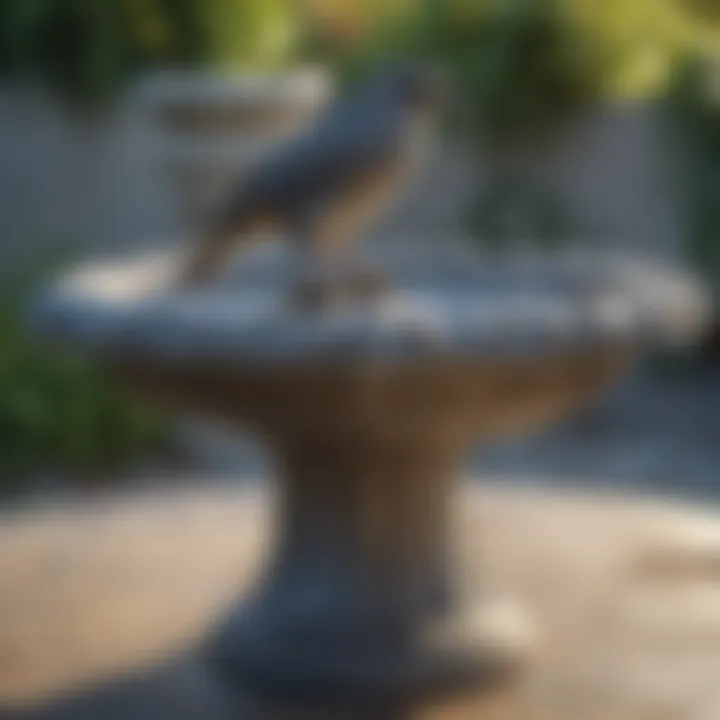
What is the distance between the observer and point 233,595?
143 inches

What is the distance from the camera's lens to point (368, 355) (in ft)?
8.91

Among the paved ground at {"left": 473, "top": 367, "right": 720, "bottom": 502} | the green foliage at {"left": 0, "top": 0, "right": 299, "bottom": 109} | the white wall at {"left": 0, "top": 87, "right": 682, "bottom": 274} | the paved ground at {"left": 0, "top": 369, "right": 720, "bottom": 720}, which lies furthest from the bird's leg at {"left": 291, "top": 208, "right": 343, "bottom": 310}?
the green foliage at {"left": 0, "top": 0, "right": 299, "bottom": 109}

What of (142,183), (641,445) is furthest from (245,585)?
(142,183)

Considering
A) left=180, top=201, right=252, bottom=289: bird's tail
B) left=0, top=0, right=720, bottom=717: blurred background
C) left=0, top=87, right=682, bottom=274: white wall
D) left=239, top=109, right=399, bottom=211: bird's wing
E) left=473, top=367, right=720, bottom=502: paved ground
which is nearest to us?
left=239, top=109, right=399, bottom=211: bird's wing

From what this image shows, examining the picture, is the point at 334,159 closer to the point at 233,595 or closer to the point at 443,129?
the point at 233,595

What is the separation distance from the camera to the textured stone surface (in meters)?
3.11

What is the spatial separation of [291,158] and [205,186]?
481 cm

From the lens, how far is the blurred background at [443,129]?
755cm

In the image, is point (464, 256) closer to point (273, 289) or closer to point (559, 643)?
point (273, 289)

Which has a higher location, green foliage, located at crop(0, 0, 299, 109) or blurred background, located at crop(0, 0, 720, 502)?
green foliage, located at crop(0, 0, 299, 109)

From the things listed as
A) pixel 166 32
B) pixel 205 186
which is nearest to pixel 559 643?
pixel 205 186

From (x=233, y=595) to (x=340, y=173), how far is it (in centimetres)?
102

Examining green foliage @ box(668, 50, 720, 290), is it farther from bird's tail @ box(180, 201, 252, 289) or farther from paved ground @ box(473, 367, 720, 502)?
bird's tail @ box(180, 201, 252, 289)

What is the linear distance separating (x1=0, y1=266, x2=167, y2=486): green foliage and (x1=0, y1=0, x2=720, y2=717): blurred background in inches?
4.5
